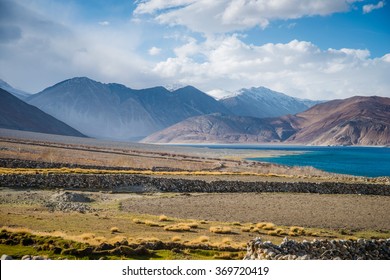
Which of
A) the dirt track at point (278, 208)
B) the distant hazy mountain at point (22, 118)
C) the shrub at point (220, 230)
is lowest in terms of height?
the dirt track at point (278, 208)

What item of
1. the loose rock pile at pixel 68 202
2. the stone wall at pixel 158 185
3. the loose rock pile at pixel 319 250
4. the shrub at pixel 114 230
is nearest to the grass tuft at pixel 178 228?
the shrub at pixel 114 230

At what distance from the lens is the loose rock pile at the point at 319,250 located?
34.0ft

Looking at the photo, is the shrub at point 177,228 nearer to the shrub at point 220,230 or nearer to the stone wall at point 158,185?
the shrub at point 220,230

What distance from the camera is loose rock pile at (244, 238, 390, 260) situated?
1036 cm

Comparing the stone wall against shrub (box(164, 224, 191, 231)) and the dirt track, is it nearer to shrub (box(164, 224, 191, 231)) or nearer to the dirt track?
the dirt track

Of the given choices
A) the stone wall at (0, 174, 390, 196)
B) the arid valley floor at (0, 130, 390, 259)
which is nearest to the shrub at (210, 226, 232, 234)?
the arid valley floor at (0, 130, 390, 259)

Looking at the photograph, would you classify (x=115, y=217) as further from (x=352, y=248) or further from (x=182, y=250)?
(x=352, y=248)

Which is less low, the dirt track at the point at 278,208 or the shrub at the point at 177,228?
the shrub at the point at 177,228

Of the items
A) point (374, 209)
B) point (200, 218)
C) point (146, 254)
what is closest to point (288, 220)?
point (200, 218)

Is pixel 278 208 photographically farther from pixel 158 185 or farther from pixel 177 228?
pixel 177 228

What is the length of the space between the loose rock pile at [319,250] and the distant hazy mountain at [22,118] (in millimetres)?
159671

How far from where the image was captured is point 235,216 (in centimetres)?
2533

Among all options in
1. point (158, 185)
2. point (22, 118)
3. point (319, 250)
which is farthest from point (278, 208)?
point (22, 118)
